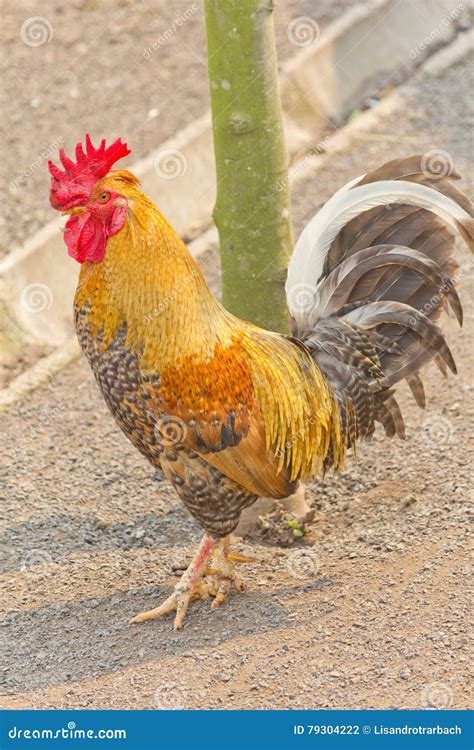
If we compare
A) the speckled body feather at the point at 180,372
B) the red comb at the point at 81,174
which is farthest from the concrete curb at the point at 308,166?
the red comb at the point at 81,174

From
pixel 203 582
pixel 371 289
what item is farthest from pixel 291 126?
pixel 203 582

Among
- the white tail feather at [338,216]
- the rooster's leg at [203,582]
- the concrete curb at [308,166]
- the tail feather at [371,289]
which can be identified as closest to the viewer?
the white tail feather at [338,216]

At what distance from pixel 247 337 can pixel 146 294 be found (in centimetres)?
71

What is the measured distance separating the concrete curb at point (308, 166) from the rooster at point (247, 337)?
2.59m

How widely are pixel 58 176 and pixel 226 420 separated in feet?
4.97

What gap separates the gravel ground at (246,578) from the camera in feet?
16.8

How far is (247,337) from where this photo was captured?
5.72 metres

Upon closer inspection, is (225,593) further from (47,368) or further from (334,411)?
(47,368)

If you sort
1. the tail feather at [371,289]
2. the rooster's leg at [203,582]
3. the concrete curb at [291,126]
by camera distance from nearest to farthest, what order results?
the rooster's leg at [203,582] < the tail feather at [371,289] < the concrete curb at [291,126]

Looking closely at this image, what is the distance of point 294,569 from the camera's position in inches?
239

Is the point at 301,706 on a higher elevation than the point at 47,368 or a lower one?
lower

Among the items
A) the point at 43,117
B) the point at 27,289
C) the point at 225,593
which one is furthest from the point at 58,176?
the point at 43,117

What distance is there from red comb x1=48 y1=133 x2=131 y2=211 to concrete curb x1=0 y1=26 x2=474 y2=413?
300cm

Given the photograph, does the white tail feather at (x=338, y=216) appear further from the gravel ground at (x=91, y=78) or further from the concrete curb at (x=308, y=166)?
the gravel ground at (x=91, y=78)
